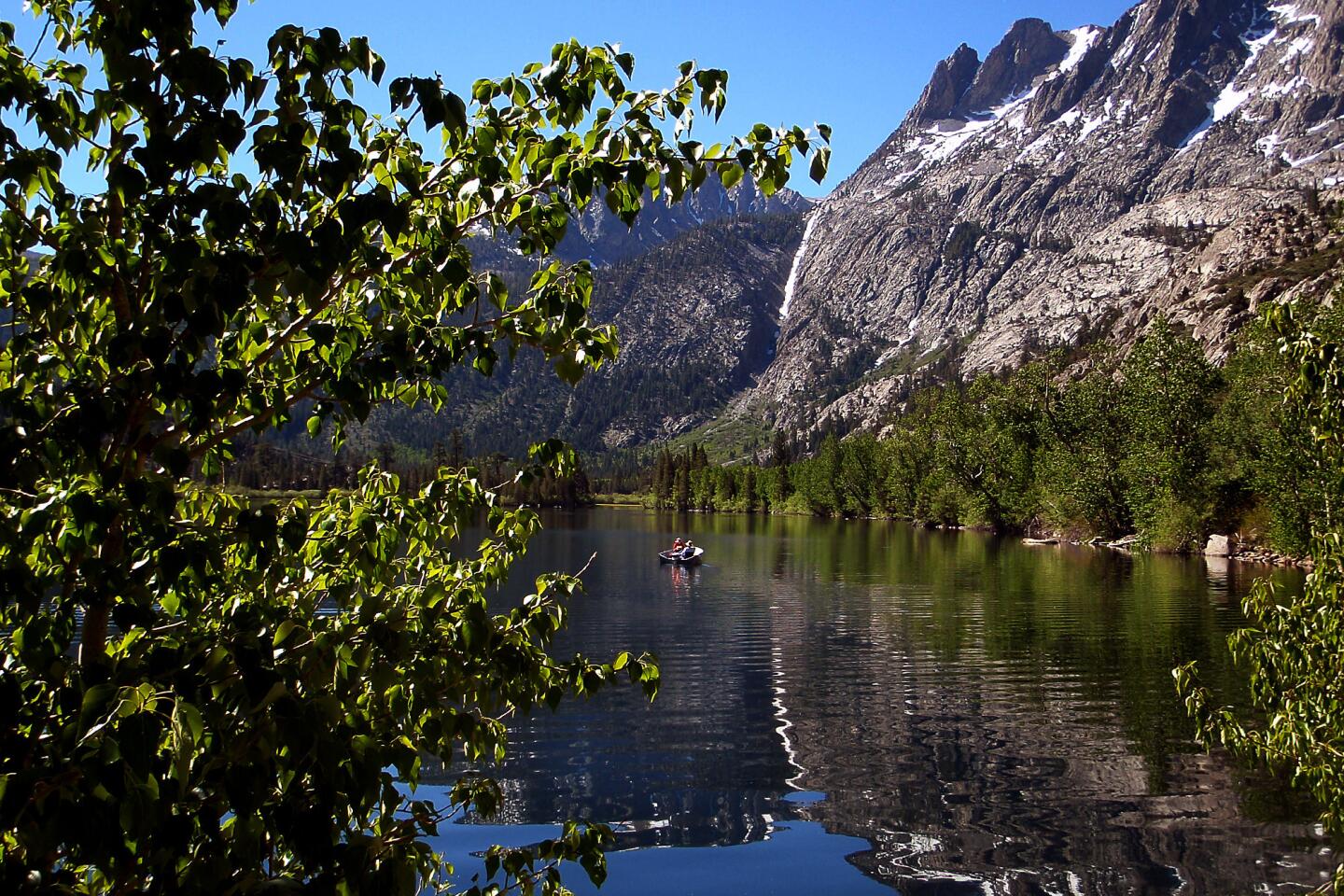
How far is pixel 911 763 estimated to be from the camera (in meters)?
22.4

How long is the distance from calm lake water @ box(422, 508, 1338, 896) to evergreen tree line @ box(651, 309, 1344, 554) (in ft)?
45.7

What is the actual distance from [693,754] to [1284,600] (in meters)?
33.3

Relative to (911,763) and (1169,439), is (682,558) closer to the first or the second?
(1169,439)

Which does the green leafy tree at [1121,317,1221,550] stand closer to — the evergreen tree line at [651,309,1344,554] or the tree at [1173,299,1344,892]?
the evergreen tree line at [651,309,1344,554]

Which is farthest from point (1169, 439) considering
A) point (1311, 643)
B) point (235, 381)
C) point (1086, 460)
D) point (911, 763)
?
point (235, 381)

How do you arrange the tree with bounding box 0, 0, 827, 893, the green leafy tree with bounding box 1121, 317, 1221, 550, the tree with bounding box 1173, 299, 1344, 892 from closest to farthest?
the tree with bounding box 0, 0, 827, 893
the tree with bounding box 1173, 299, 1344, 892
the green leafy tree with bounding box 1121, 317, 1221, 550

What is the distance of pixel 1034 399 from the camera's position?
119875 mm

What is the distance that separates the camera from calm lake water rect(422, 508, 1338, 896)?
54.4 feet

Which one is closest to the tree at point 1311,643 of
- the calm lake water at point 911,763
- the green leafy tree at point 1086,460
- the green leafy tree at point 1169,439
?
the calm lake water at point 911,763

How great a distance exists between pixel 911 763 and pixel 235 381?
21.6 m

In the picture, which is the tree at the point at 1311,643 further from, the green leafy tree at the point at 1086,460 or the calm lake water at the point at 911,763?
the green leafy tree at the point at 1086,460

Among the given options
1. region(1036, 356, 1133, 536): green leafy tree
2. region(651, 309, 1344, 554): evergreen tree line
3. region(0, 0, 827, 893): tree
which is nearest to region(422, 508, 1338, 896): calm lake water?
region(0, 0, 827, 893): tree

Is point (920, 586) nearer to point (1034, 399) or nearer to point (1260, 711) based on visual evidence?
point (1260, 711)

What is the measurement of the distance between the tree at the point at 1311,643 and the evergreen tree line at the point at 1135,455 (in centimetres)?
2965
